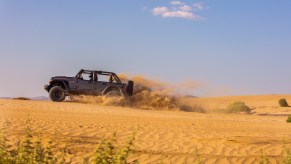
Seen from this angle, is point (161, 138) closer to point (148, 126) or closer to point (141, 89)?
point (148, 126)

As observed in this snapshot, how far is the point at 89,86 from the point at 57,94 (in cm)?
203

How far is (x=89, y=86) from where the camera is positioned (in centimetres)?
2666

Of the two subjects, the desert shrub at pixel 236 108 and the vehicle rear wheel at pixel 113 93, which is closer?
the vehicle rear wheel at pixel 113 93

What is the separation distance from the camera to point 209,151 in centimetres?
1163

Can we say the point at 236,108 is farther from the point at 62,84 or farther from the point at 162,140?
the point at 162,140

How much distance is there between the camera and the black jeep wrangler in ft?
87.5

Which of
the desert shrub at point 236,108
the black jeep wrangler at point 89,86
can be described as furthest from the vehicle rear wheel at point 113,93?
the desert shrub at point 236,108

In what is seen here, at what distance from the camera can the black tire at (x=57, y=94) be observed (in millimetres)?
27223

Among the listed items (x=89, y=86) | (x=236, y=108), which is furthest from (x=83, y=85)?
(x=236, y=108)

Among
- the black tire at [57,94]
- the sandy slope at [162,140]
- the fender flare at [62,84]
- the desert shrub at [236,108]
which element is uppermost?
the fender flare at [62,84]

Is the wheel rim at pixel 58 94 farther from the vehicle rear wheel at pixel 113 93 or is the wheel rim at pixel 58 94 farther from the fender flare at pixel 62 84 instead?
the vehicle rear wheel at pixel 113 93

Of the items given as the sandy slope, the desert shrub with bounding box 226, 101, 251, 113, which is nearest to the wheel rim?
the sandy slope

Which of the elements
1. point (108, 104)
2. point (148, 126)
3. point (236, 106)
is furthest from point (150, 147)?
point (236, 106)

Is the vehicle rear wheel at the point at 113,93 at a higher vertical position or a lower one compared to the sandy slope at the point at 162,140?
higher
